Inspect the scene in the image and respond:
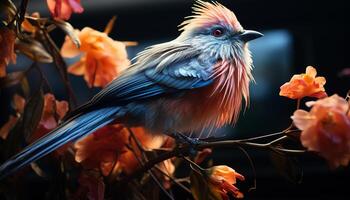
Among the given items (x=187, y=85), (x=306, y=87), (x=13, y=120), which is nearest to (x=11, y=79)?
(x=13, y=120)

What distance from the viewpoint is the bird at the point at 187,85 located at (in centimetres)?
82

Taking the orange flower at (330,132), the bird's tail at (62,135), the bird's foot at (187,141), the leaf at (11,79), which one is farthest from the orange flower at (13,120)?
the orange flower at (330,132)

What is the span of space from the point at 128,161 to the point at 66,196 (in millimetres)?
114

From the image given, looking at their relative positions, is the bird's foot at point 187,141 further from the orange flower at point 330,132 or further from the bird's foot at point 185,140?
the orange flower at point 330,132

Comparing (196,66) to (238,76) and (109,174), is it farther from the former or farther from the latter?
(109,174)

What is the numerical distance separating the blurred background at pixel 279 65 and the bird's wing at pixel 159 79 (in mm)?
457

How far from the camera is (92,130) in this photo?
76 cm

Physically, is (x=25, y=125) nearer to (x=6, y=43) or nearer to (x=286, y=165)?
(x=6, y=43)

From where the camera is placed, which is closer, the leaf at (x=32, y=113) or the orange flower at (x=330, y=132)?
the orange flower at (x=330, y=132)

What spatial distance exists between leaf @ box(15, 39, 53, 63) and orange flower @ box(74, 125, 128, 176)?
0.15 meters

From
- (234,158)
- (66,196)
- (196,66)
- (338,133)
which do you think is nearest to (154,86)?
(196,66)

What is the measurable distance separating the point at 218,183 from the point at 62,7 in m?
0.35

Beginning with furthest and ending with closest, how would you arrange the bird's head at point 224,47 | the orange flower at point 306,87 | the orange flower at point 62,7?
the bird's head at point 224,47, the orange flower at point 62,7, the orange flower at point 306,87

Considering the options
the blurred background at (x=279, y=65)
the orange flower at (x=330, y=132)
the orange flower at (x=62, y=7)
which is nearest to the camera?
the orange flower at (x=330, y=132)
